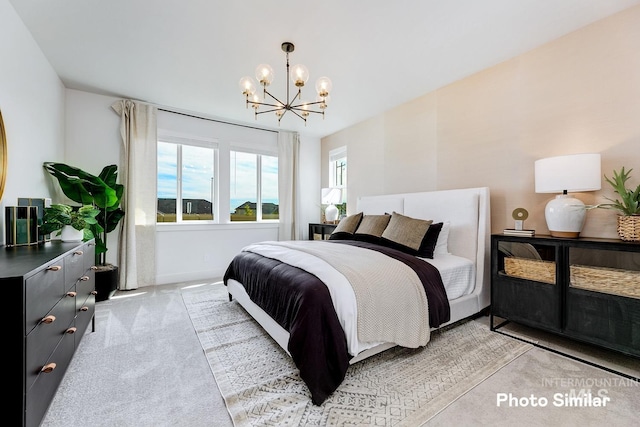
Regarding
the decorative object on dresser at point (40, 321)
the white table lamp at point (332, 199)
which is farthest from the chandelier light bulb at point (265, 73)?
the white table lamp at point (332, 199)

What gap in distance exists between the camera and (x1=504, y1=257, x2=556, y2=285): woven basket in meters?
2.17

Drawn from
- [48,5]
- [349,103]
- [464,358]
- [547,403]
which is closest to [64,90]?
[48,5]

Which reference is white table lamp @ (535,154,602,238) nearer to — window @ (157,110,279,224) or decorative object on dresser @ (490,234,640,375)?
decorative object on dresser @ (490,234,640,375)

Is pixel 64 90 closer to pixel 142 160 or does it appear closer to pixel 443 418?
pixel 142 160

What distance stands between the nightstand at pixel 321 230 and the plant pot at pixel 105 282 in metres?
3.09

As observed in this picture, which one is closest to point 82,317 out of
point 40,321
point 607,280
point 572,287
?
point 40,321

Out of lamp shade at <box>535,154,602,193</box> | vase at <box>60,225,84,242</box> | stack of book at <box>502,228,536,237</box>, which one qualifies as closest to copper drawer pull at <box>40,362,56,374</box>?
vase at <box>60,225,84,242</box>

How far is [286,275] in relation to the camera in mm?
2018

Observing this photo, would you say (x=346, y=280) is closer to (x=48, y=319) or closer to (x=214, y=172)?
(x=48, y=319)

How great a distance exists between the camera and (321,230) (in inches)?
197

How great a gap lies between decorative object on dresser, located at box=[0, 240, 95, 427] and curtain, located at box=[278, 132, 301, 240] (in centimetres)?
335

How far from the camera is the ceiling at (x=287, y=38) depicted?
2.08m

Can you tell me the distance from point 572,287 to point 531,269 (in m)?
0.28

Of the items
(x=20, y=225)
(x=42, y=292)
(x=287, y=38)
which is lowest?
(x=42, y=292)
